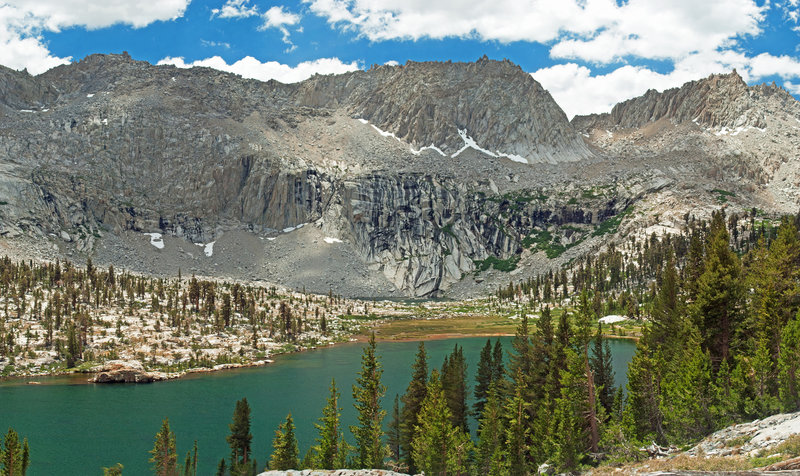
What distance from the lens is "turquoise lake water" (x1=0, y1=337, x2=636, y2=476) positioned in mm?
51500

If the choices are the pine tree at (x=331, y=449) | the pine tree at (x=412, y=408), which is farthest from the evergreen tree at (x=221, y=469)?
the pine tree at (x=412, y=408)

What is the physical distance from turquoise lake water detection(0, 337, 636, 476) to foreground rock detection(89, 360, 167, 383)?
5.80 feet

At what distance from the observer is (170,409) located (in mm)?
66125

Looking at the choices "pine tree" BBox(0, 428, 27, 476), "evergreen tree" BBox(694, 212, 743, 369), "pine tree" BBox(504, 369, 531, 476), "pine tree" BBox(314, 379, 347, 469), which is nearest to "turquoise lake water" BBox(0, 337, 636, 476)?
"pine tree" BBox(0, 428, 27, 476)

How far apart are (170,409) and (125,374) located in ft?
58.6

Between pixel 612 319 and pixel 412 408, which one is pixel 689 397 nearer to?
pixel 412 408

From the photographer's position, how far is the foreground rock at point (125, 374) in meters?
79.1

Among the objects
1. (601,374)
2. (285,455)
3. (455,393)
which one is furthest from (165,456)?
(601,374)

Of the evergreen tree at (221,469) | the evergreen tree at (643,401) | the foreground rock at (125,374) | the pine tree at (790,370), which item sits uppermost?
the pine tree at (790,370)

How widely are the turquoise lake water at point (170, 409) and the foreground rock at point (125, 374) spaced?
177 cm

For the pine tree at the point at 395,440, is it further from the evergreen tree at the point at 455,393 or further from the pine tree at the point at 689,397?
the pine tree at the point at 689,397

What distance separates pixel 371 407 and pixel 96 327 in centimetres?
7334

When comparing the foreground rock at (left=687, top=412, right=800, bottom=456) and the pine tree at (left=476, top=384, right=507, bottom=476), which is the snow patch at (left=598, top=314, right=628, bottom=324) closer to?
the pine tree at (left=476, top=384, right=507, bottom=476)

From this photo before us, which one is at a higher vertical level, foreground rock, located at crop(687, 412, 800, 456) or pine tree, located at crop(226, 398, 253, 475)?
foreground rock, located at crop(687, 412, 800, 456)
